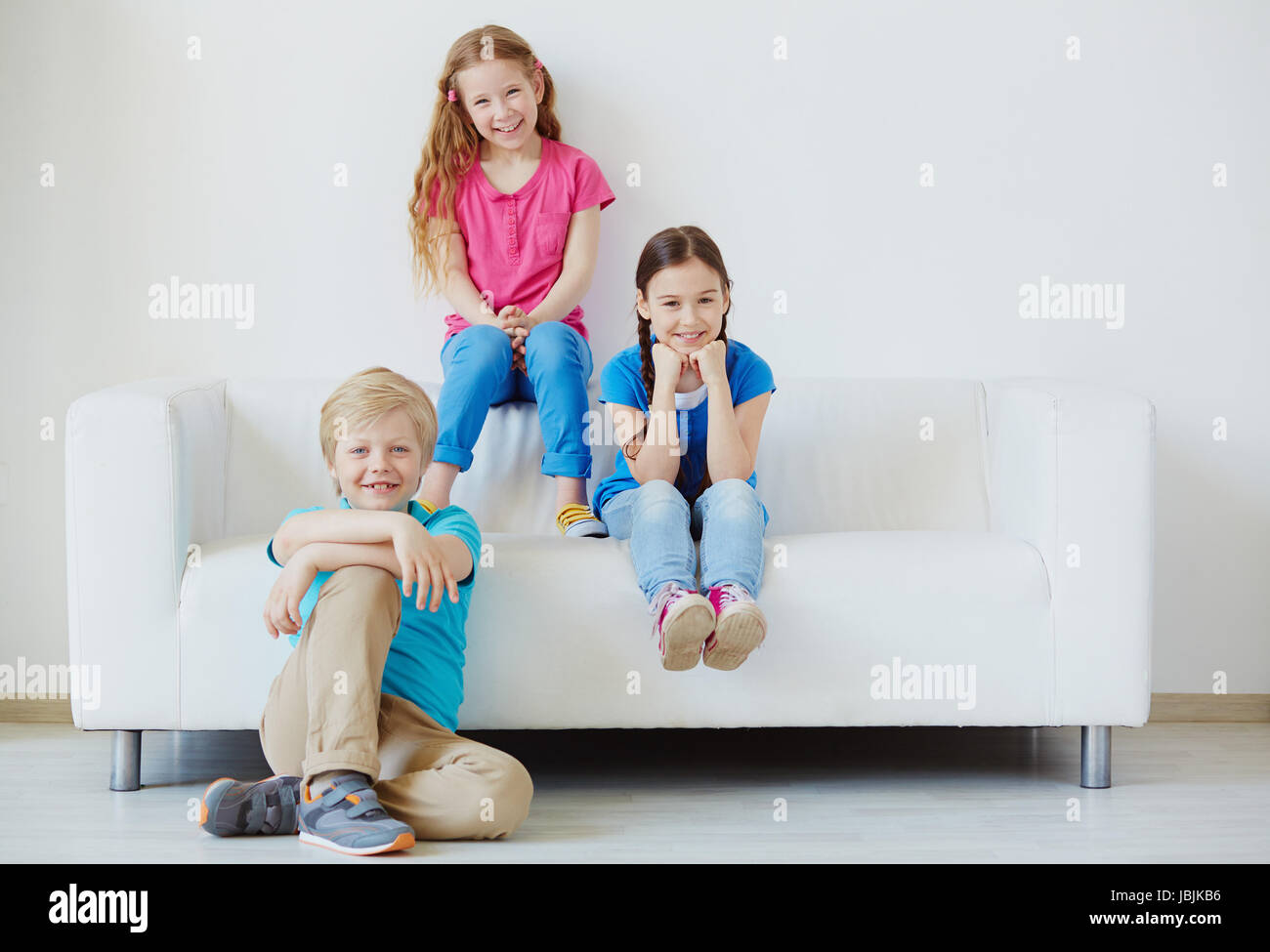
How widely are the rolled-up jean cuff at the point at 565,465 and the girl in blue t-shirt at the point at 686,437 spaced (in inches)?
3.1

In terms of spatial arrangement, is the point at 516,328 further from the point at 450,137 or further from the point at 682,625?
the point at 682,625

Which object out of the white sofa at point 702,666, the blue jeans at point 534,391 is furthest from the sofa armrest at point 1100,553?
the blue jeans at point 534,391

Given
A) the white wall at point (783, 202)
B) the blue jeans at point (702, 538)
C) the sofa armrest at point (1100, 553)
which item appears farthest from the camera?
the white wall at point (783, 202)

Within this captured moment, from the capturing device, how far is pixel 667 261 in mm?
2049

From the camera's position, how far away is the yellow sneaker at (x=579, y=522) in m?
2.08

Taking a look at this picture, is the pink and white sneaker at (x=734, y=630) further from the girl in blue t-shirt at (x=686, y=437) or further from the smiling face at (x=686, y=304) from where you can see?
the smiling face at (x=686, y=304)

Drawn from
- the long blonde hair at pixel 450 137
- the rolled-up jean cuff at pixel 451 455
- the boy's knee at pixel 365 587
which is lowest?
the boy's knee at pixel 365 587

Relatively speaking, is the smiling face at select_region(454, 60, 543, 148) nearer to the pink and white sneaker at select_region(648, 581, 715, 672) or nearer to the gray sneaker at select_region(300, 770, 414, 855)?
the pink and white sneaker at select_region(648, 581, 715, 672)

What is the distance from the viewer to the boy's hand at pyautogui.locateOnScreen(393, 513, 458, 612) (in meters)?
1.57

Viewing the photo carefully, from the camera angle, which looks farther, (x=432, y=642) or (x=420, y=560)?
(x=432, y=642)

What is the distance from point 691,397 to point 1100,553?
71 centimetres

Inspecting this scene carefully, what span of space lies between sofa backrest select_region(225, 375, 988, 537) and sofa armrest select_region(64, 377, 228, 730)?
43cm

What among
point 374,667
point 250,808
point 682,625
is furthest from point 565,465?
point 250,808
